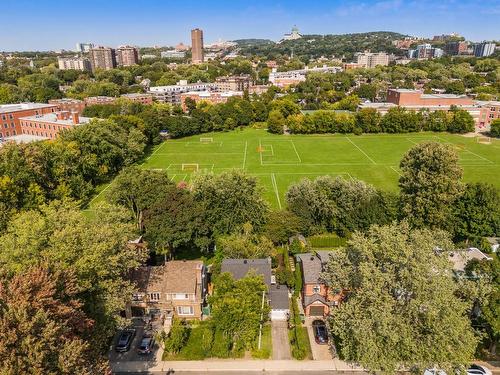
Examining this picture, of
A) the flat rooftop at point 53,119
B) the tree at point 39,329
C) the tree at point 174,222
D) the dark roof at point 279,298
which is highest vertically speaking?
the tree at point 39,329

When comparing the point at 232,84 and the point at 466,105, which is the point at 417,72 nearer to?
the point at 466,105

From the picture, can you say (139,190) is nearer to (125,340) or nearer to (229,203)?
(229,203)

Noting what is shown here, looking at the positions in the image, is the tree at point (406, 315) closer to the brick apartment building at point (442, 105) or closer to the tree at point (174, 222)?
the tree at point (174, 222)

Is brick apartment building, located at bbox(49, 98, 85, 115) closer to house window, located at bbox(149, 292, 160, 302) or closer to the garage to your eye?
house window, located at bbox(149, 292, 160, 302)

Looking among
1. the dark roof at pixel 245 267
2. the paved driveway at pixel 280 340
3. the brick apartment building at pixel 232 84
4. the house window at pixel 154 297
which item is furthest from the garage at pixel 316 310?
the brick apartment building at pixel 232 84

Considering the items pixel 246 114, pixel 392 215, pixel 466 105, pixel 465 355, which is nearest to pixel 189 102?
pixel 246 114

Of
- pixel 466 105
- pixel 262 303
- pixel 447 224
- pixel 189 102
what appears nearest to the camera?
pixel 262 303

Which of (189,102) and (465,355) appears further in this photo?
(189,102)
